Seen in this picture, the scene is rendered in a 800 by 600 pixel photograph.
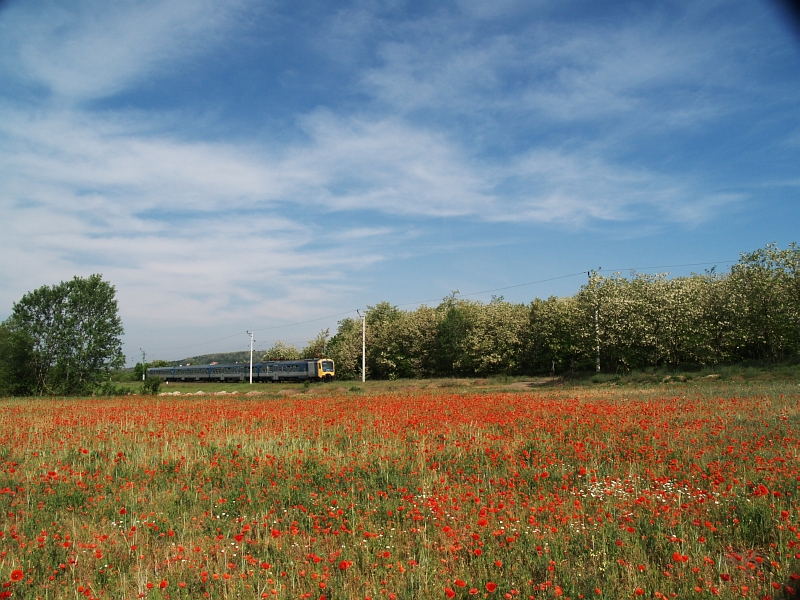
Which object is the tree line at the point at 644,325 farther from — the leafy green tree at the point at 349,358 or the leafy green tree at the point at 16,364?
the leafy green tree at the point at 16,364

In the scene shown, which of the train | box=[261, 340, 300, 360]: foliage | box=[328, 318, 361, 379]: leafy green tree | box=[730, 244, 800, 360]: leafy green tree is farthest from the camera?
box=[261, 340, 300, 360]: foliage

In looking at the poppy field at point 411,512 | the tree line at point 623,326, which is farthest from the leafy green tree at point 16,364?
the poppy field at point 411,512

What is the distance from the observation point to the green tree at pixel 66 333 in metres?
38.0

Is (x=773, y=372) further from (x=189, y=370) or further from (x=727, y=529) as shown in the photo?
(x=189, y=370)

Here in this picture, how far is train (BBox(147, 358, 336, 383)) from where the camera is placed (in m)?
68.8

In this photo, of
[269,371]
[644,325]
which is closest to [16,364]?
[269,371]

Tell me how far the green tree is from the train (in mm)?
26130

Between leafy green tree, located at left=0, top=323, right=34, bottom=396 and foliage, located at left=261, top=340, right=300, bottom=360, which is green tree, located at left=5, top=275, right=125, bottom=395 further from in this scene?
foliage, located at left=261, top=340, right=300, bottom=360

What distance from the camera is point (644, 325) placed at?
42.3 m

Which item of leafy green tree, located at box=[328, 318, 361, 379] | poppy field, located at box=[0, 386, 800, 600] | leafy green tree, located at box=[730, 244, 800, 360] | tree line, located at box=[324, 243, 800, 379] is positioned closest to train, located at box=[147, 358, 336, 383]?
leafy green tree, located at box=[328, 318, 361, 379]

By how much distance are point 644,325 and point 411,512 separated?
134 ft

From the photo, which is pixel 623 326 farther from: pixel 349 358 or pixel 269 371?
pixel 269 371

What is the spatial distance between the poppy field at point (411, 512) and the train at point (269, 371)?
56222mm

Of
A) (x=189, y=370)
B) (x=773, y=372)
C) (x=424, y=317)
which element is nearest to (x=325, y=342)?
(x=189, y=370)
